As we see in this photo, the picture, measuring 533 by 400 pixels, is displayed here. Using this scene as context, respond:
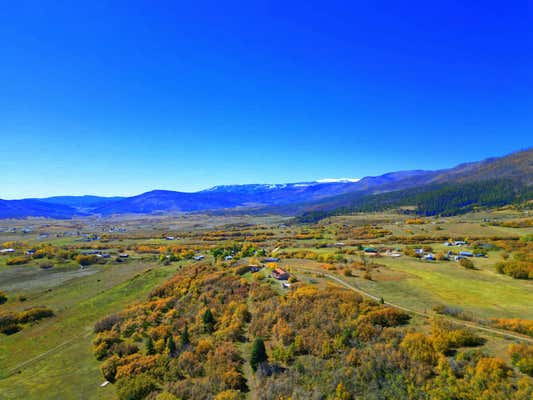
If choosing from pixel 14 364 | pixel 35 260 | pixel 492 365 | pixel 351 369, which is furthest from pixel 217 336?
pixel 35 260

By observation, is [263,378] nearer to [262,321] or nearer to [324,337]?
[324,337]

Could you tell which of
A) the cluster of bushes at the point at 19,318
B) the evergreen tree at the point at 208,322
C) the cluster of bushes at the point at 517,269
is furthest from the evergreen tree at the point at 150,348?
the cluster of bushes at the point at 517,269

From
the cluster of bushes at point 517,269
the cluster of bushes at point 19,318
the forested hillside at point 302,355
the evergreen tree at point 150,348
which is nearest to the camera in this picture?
the forested hillside at point 302,355

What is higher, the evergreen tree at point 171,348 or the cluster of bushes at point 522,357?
the cluster of bushes at point 522,357

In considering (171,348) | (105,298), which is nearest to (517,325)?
(171,348)

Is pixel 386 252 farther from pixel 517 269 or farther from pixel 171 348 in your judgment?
pixel 171 348

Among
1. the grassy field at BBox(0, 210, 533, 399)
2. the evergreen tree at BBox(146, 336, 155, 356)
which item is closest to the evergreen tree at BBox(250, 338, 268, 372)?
the grassy field at BBox(0, 210, 533, 399)

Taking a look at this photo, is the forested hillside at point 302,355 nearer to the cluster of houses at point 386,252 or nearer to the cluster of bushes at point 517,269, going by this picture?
the cluster of bushes at point 517,269
